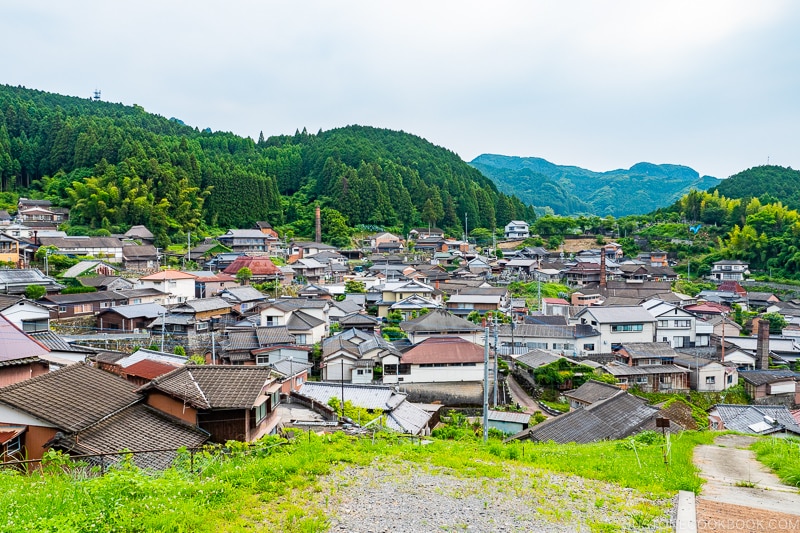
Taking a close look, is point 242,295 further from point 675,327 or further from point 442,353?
point 675,327

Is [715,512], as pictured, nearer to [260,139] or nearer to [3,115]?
[3,115]

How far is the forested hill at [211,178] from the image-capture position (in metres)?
56.0

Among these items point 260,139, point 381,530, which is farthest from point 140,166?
point 381,530

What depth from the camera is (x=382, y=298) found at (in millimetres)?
40594

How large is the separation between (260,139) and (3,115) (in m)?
40.3

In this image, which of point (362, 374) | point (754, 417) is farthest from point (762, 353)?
point (362, 374)

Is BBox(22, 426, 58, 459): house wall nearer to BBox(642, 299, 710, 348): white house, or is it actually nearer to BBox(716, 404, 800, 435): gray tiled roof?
BBox(716, 404, 800, 435): gray tiled roof

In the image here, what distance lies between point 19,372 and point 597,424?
1534 cm

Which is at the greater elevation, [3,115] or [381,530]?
[3,115]

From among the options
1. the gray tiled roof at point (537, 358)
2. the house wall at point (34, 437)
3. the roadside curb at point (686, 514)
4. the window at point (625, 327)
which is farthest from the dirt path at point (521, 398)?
the house wall at point (34, 437)

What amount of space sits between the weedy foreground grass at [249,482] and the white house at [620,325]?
22.3 metres

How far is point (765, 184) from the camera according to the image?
91.2 meters

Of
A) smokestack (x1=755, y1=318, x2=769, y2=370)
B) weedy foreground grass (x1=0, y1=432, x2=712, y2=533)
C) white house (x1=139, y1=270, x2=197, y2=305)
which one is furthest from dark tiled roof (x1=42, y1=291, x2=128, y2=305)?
smokestack (x1=755, y1=318, x2=769, y2=370)

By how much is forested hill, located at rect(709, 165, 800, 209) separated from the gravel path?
92.2 m
